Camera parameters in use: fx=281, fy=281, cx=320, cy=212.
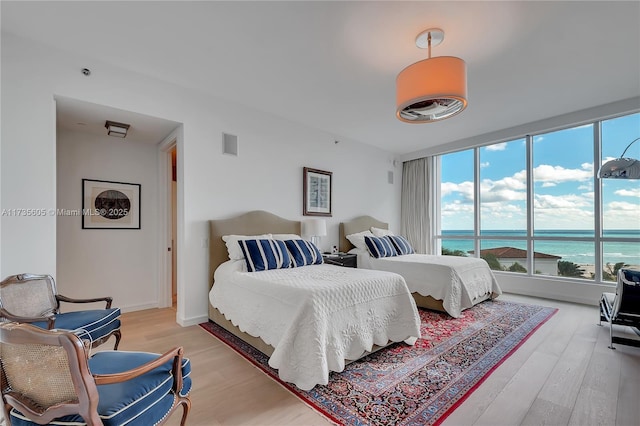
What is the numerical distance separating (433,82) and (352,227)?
10.5 ft

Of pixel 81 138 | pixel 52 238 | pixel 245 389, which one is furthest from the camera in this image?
pixel 81 138

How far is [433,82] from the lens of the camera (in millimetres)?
2215

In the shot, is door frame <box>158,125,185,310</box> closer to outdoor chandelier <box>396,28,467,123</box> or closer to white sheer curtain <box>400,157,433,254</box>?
outdoor chandelier <box>396,28,467,123</box>

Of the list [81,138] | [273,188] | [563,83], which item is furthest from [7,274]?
[563,83]

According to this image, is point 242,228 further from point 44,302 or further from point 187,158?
point 44,302

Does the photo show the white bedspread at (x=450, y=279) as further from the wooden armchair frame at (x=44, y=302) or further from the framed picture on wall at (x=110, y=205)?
the framed picture on wall at (x=110, y=205)

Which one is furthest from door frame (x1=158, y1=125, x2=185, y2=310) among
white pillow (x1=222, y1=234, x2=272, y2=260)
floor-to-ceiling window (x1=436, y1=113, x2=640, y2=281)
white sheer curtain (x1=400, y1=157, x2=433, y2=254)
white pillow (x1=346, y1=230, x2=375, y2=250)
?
floor-to-ceiling window (x1=436, y1=113, x2=640, y2=281)

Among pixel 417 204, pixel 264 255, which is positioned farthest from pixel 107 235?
pixel 417 204

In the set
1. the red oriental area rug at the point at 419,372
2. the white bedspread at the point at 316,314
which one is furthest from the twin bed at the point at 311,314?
the red oriental area rug at the point at 419,372

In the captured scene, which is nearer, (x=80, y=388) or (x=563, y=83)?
(x=80, y=388)

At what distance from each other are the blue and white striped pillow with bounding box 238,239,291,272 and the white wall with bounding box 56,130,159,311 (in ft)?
5.91

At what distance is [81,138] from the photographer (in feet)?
11.6

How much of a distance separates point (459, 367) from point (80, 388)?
2.44 m

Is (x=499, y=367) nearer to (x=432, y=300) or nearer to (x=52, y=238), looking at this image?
(x=432, y=300)
